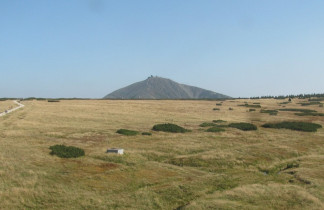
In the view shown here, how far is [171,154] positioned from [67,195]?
452 inches

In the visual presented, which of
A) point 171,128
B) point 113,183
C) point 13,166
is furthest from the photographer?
point 171,128

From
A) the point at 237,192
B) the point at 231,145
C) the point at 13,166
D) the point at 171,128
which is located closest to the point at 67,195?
the point at 13,166

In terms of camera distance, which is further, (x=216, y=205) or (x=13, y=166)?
(x=13, y=166)

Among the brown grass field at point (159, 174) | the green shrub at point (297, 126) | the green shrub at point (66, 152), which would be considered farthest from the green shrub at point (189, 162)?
the green shrub at point (297, 126)

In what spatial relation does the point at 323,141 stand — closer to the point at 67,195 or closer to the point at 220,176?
the point at 220,176

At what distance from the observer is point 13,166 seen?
18938 mm

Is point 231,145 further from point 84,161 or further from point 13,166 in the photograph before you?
point 13,166

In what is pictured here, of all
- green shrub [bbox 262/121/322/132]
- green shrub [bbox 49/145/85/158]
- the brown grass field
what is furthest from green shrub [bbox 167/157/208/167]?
green shrub [bbox 262/121/322/132]

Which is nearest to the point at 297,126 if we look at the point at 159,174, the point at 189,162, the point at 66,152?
the point at 189,162

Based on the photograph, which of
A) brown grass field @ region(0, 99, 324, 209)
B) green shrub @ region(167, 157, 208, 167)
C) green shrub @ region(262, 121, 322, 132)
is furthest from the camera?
green shrub @ region(262, 121, 322, 132)

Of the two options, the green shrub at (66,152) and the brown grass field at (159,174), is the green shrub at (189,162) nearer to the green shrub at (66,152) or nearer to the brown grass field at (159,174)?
the brown grass field at (159,174)

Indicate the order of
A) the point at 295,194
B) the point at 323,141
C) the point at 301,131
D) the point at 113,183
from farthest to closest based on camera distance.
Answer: the point at 301,131, the point at 323,141, the point at 113,183, the point at 295,194

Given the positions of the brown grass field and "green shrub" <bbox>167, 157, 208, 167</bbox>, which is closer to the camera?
the brown grass field

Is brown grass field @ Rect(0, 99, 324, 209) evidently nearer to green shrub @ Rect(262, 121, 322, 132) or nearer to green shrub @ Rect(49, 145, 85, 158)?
green shrub @ Rect(49, 145, 85, 158)
